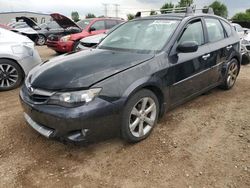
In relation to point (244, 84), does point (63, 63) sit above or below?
above

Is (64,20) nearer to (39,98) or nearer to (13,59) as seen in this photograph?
(13,59)

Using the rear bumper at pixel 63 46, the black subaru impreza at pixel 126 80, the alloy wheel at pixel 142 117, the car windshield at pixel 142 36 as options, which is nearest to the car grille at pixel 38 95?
the black subaru impreza at pixel 126 80

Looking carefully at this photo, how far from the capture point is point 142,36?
3879 millimetres

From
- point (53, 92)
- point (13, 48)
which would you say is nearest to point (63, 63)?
point (53, 92)

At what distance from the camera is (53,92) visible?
111 inches

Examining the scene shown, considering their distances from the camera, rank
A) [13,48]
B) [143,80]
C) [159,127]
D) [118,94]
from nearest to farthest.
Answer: [118,94], [143,80], [159,127], [13,48]

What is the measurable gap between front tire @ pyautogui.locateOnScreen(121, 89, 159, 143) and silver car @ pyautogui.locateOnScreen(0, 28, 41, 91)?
3.44 meters

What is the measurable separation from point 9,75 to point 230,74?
4586 millimetres

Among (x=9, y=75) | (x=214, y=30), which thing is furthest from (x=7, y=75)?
(x=214, y=30)

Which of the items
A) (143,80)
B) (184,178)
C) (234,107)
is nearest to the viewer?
(184,178)

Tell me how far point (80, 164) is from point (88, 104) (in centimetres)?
72

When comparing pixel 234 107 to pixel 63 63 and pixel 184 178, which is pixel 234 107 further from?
pixel 63 63

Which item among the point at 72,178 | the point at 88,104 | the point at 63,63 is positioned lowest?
the point at 72,178

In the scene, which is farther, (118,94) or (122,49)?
(122,49)
